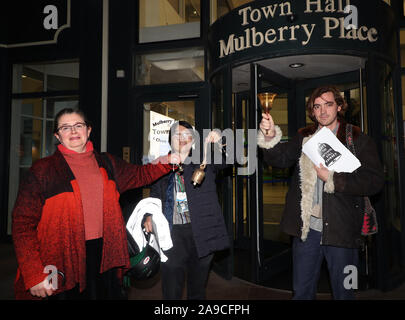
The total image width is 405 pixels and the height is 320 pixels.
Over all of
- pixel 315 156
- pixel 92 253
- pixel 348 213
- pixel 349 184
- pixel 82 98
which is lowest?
pixel 92 253

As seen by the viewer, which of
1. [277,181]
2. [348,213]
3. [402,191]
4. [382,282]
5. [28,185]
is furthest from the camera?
[277,181]

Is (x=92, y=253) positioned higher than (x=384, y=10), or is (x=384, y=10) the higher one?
(x=384, y=10)

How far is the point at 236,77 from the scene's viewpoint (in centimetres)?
442

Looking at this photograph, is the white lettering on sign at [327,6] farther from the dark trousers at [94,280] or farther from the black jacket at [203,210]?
the dark trousers at [94,280]

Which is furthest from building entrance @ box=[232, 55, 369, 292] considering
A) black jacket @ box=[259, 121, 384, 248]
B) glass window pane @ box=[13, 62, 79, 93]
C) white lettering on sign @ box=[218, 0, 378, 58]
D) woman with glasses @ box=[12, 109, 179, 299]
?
glass window pane @ box=[13, 62, 79, 93]

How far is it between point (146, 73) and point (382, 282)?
4.50 metres

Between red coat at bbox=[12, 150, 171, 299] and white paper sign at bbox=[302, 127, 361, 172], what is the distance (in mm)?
1334

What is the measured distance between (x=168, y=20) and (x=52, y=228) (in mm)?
4447

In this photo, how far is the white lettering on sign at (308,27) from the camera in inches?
134

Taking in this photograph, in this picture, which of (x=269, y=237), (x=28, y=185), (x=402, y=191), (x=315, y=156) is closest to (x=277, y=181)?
(x=269, y=237)

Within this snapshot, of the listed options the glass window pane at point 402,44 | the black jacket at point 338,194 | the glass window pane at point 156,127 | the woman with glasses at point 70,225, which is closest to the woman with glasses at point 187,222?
the woman with glasses at point 70,225

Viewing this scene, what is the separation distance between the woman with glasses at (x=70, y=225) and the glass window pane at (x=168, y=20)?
3656 mm

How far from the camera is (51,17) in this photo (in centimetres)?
570
